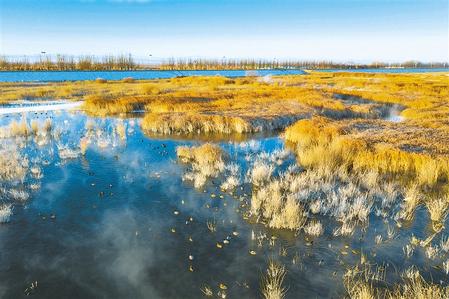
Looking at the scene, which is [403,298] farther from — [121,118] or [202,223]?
[121,118]

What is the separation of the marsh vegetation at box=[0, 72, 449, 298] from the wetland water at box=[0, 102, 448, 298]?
0.15ft

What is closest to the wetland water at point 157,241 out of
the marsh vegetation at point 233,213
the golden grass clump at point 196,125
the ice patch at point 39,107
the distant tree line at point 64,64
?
the marsh vegetation at point 233,213

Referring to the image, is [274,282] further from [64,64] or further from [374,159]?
[64,64]

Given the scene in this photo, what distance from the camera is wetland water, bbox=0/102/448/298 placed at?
7.74 m

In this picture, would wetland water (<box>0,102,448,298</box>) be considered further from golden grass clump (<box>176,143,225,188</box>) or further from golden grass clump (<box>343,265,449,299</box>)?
golden grass clump (<box>176,143,225,188</box>)

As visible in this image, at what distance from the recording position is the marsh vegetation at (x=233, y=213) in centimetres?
791

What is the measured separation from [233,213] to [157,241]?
2892 millimetres

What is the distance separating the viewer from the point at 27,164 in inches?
606

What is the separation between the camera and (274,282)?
24.5ft

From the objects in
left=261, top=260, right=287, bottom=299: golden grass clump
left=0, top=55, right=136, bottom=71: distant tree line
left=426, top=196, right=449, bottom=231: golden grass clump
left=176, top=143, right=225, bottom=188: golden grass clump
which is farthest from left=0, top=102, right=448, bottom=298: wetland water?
left=0, top=55, right=136, bottom=71: distant tree line

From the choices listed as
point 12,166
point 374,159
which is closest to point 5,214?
point 12,166

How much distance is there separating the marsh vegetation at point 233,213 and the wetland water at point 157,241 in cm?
5

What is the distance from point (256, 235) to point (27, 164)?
11706mm

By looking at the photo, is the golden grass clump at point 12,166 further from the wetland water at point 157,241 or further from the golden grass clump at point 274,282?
the golden grass clump at point 274,282
